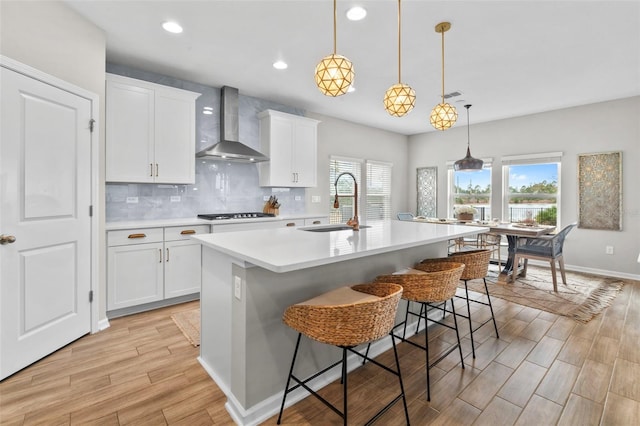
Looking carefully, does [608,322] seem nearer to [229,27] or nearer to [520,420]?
[520,420]

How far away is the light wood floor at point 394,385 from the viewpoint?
173 centimetres

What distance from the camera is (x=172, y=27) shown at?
9.11 ft

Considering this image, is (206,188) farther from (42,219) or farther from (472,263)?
(472,263)

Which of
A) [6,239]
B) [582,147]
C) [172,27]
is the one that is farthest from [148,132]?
[582,147]

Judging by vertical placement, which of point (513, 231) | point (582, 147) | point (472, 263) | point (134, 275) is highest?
point (582, 147)

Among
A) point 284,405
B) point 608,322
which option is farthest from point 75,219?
point 608,322

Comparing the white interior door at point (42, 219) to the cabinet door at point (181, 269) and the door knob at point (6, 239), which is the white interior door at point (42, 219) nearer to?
the door knob at point (6, 239)

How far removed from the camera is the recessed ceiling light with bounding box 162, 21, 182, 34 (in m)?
2.72

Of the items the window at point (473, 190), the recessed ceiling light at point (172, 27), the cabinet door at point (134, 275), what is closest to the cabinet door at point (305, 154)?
the recessed ceiling light at point (172, 27)

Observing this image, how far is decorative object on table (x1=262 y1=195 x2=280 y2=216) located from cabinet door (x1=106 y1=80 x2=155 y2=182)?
1710 millimetres

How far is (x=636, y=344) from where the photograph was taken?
2605 millimetres

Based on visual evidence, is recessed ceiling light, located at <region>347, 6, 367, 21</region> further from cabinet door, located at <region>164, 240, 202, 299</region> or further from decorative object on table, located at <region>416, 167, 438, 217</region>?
decorative object on table, located at <region>416, 167, 438, 217</region>

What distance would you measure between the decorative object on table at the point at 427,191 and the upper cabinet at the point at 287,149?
3.24 metres

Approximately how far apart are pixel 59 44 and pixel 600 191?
7011 millimetres
